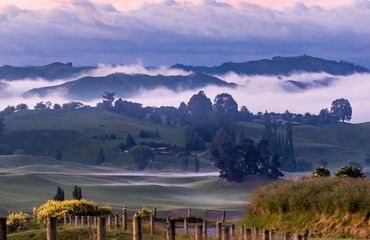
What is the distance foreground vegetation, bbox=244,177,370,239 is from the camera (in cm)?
4850

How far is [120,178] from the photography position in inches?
7594

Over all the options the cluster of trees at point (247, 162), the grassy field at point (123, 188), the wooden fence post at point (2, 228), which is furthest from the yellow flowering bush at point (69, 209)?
the cluster of trees at point (247, 162)

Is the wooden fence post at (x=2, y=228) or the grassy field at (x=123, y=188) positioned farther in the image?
the grassy field at (x=123, y=188)

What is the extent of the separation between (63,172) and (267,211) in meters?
139

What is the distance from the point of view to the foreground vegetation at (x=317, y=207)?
48.5 metres

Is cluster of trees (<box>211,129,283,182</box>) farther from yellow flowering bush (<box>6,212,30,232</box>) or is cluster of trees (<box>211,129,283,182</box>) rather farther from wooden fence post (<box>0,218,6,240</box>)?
wooden fence post (<box>0,218,6,240</box>)

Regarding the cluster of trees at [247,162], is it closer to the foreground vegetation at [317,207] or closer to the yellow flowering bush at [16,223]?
the yellow flowering bush at [16,223]

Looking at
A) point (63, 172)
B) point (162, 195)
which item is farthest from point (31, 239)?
point (63, 172)

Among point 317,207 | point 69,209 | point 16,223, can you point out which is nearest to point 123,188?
point 69,209

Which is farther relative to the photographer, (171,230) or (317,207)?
(317,207)

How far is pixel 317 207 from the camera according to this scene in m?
50.8

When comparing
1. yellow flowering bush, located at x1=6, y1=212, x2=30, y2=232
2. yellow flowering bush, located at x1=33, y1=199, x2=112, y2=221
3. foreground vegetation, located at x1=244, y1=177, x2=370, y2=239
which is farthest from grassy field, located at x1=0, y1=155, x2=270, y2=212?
foreground vegetation, located at x1=244, y1=177, x2=370, y2=239

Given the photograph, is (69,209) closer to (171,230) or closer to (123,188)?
(171,230)

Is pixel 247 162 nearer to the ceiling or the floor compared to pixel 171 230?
nearer to the ceiling
